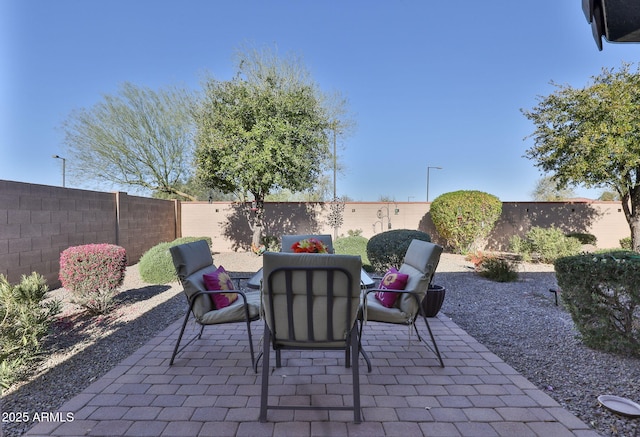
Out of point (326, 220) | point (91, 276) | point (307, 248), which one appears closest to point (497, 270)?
point (307, 248)

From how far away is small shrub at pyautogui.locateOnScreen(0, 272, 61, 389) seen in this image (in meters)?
2.18

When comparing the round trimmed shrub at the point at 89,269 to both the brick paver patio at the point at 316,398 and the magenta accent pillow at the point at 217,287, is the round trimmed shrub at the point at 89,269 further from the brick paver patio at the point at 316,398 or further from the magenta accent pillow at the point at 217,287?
the magenta accent pillow at the point at 217,287

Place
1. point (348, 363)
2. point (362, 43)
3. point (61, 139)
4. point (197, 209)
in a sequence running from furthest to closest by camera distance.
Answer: point (61, 139) → point (197, 209) → point (362, 43) → point (348, 363)

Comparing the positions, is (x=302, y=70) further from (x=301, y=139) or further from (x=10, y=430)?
(x=10, y=430)

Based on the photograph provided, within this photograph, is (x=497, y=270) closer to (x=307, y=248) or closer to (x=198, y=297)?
(x=307, y=248)

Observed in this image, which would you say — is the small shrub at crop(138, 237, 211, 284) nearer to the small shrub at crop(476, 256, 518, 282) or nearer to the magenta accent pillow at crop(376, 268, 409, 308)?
the magenta accent pillow at crop(376, 268, 409, 308)

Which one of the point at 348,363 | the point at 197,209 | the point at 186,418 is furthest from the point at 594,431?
the point at 197,209

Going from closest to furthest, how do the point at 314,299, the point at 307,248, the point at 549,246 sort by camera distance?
the point at 314,299 → the point at 307,248 → the point at 549,246

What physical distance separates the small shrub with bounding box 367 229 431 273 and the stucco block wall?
539 centimetres

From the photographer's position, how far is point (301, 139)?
729 centimetres

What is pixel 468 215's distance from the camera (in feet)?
26.7

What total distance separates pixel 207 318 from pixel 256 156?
506 centimetres

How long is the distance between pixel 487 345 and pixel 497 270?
10.0 feet

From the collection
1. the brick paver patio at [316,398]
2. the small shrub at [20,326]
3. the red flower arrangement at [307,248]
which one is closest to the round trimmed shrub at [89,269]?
the small shrub at [20,326]
